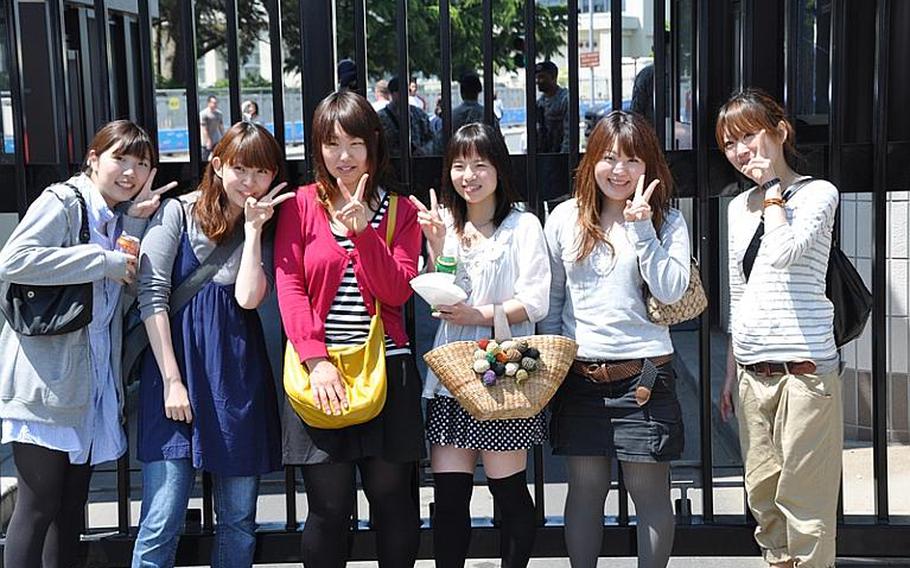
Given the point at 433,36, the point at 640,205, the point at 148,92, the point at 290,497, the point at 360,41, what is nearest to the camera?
the point at 640,205

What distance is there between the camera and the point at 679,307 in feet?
11.5

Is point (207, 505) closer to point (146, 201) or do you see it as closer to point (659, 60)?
point (146, 201)

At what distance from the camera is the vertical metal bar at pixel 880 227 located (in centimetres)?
393

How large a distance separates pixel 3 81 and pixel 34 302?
24.0 feet

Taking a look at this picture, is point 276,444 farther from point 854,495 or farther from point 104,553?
point 854,495

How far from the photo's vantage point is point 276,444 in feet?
12.2

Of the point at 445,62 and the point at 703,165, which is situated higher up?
the point at 445,62

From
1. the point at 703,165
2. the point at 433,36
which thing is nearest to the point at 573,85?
the point at 703,165

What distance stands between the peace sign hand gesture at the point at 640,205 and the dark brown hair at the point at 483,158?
0.40 metres

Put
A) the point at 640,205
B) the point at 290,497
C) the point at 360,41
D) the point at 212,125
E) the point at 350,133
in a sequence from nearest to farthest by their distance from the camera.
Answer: the point at 640,205 < the point at 350,133 < the point at 360,41 < the point at 290,497 < the point at 212,125

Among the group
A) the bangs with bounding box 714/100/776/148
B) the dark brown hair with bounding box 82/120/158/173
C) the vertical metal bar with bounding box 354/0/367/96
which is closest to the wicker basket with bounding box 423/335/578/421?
the bangs with bounding box 714/100/776/148

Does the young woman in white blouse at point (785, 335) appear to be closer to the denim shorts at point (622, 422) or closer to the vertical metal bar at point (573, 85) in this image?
the denim shorts at point (622, 422)

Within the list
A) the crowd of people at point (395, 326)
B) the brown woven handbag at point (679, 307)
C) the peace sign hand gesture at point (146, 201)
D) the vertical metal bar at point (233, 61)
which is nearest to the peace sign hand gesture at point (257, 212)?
the crowd of people at point (395, 326)

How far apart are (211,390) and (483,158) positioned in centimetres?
115
